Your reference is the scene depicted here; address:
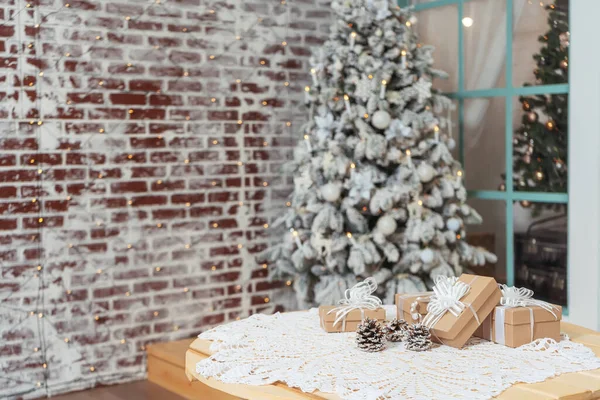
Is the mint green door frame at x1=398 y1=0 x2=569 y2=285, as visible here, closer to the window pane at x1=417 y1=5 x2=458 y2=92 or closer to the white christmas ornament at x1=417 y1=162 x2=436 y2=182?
the window pane at x1=417 y1=5 x2=458 y2=92

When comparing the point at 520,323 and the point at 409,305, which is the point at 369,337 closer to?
the point at 409,305

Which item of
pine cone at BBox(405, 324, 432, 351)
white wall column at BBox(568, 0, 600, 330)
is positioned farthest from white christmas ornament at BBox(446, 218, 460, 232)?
pine cone at BBox(405, 324, 432, 351)

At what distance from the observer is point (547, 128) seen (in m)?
3.56

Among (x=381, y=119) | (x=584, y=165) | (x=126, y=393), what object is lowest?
(x=126, y=393)

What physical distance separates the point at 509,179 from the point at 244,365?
7.41 ft

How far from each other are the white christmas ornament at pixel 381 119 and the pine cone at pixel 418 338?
1690 millimetres

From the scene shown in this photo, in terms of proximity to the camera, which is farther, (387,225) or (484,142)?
(484,142)

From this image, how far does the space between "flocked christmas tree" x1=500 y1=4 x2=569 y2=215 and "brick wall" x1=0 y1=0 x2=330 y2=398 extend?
1265 millimetres

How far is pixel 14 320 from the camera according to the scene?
3385 mm

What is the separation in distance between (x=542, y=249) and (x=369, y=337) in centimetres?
192

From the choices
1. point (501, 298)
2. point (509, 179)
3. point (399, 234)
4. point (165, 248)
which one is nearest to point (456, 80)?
point (509, 179)

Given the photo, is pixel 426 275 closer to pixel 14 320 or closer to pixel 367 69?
→ pixel 367 69

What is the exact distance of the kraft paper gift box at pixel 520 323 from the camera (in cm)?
200

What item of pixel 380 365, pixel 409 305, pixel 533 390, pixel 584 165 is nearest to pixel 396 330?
pixel 409 305
